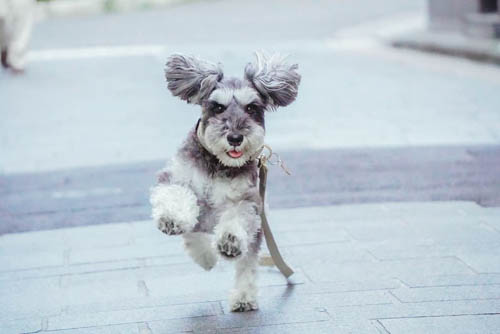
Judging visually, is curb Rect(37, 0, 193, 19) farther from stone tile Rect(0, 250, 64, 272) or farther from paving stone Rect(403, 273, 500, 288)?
paving stone Rect(403, 273, 500, 288)

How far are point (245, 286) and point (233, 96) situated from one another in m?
0.99

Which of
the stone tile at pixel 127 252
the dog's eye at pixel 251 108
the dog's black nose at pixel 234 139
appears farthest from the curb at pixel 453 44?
the dog's black nose at pixel 234 139

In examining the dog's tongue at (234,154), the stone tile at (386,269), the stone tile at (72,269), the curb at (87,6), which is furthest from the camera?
the curb at (87,6)

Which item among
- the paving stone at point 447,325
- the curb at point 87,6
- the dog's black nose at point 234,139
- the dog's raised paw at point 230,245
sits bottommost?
the curb at point 87,6

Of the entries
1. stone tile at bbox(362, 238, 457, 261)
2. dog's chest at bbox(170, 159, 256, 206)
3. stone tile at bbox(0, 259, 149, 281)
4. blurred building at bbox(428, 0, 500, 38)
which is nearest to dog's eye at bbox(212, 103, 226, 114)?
dog's chest at bbox(170, 159, 256, 206)

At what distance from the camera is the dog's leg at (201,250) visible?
529 cm

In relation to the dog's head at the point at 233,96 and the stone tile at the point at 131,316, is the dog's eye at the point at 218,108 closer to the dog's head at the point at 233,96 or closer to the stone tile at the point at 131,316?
the dog's head at the point at 233,96

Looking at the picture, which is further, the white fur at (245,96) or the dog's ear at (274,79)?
the dog's ear at (274,79)

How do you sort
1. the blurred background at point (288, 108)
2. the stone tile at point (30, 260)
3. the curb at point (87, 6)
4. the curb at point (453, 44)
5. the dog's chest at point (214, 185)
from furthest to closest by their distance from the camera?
the curb at point (87, 6) → the curb at point (453, 44) → the blurred background at point (288, 108) → the stone tile at point (30, 260) → the dog's chest at point (214, 185)

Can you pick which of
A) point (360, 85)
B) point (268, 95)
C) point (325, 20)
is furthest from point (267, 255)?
point (325, 20)

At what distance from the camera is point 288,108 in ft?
40.8

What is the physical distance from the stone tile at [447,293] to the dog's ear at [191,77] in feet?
4.86

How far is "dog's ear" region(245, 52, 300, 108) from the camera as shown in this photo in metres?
4.84

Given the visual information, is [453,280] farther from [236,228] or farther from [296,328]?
[236,228]
